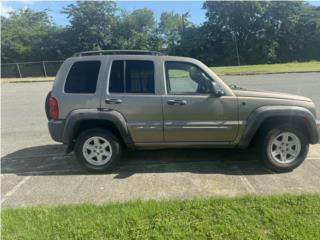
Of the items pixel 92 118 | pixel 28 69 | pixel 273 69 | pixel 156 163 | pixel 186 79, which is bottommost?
pixel 273 69

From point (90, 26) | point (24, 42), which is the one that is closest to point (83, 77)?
point (90, 26)

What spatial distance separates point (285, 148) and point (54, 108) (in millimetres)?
3572

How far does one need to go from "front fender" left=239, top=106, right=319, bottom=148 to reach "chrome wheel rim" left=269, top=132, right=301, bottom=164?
24 centimetres

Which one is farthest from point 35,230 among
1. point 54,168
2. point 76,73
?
point 76,73

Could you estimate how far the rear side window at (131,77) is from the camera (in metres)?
4.92

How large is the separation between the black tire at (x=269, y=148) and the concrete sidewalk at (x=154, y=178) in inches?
4.8

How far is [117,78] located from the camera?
4.95 m

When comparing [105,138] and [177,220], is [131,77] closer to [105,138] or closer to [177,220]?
[105,138]

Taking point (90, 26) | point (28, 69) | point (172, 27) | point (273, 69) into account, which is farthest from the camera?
point (172, 27)

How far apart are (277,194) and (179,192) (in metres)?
1.24

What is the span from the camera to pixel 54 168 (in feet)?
17.8

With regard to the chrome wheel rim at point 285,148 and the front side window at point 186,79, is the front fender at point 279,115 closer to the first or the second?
the chrome wheel rim at point 285,148

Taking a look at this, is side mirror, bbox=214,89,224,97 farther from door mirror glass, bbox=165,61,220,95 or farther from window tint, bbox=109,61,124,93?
window tint, bbox=109,61,124,93

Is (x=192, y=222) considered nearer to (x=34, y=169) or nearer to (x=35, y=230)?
(x=35, y=230)
